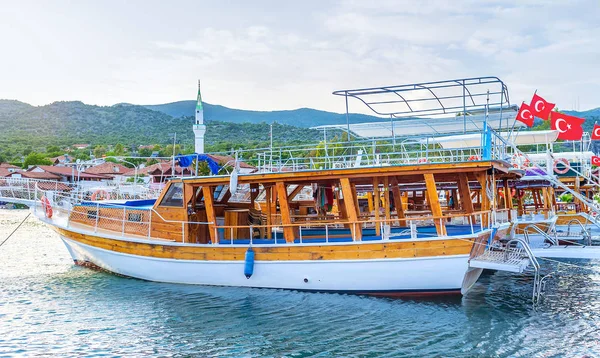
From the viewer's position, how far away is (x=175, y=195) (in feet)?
48.1

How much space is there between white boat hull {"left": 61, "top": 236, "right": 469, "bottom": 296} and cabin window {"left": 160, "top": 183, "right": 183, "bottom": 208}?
1.64 meters

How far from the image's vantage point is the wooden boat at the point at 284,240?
485 inches

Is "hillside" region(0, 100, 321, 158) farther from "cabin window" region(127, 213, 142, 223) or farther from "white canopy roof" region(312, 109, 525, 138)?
"cabin window" region(127, 213, 142, 223)

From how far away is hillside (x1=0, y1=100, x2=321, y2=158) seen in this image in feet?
404

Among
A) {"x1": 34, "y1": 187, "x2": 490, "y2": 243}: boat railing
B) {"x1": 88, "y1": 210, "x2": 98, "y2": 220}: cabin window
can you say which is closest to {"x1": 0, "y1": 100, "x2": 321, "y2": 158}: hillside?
{"x1": 34, "y1": 187, "x2": 490, "y2": 243}: boat railing

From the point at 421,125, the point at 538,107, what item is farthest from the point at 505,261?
the point at 421,125

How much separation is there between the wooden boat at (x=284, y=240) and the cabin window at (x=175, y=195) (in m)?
0.03

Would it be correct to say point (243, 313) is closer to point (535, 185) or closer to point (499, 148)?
point (499, 148)

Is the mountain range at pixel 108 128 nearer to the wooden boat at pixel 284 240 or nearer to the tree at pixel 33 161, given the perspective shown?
the tree at pixel 33 161

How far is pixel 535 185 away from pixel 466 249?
1250 cm

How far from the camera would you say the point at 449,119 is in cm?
1845

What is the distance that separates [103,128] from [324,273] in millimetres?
160381

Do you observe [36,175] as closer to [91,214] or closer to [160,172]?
[160,172]

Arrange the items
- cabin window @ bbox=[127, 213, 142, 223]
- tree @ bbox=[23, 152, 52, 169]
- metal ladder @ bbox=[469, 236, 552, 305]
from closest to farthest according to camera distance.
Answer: metal ladder @ bbox=[469, 236, 552, 305]
cabin window @ bbox=[127, 213, 142, 223]
tree @ bbox=[23, 152, 52, 169]
